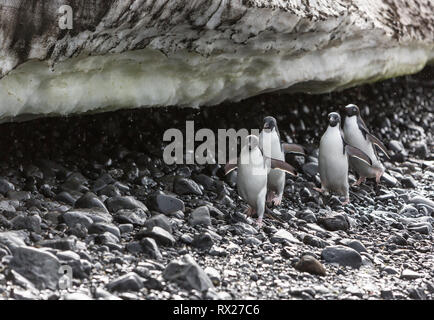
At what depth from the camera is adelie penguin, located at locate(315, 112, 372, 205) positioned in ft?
21.4

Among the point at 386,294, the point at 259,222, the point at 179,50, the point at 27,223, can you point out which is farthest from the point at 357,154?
the point at 27,223

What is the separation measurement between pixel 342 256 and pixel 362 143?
2.45 meters

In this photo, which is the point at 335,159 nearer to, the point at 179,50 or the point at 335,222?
the point at 335,222

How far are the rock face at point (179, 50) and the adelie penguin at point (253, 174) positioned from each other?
88 cm

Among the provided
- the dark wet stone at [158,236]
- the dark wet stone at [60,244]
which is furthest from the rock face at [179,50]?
the dark wet stone at [158,236]

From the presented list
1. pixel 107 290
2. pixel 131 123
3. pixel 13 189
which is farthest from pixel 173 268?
pixel 131 123

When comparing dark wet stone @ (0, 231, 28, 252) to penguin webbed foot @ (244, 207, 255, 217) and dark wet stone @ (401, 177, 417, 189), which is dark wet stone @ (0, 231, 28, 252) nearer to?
penguin webbed foot @ (244, 207, 255, 217)

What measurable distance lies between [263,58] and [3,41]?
2.63 meters

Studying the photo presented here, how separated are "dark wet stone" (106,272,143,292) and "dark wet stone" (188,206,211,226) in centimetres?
122

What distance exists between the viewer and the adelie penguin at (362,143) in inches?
274

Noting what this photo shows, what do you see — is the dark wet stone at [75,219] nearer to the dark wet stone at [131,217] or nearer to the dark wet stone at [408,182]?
the dark wet stone at [131,217]

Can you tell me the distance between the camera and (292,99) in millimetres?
8195

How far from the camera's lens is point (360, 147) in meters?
7.09

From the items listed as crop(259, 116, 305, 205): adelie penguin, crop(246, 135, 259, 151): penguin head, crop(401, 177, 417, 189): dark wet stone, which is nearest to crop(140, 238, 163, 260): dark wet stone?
crop(246, 135, 259, 151): penguin head
